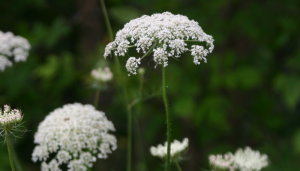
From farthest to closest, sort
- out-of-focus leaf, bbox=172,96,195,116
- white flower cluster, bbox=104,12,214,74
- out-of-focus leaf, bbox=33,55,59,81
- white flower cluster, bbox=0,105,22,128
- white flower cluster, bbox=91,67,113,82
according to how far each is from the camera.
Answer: out-of-focus leaf, bbox=33,55,59,81 < out-of-focus leaf, bbox=172,96,195,116 < white flower cluster, bbox=91,67,113,82 < white flower cluster, bbox=104,12,214,74 < white flower cluster, bbox=0,105,22,128

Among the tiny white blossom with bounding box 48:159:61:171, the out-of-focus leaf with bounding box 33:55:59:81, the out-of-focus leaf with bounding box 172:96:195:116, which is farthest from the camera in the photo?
the out-of-focus leaf with bounding box 33:55:59:81

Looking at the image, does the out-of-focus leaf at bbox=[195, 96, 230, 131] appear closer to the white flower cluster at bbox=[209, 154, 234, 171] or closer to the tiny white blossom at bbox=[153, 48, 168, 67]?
the white flower cluster at bbox=[209, 154, 234, 171]

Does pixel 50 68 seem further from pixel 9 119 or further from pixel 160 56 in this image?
pixel 160 56

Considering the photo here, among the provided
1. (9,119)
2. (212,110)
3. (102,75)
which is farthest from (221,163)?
(212,110)

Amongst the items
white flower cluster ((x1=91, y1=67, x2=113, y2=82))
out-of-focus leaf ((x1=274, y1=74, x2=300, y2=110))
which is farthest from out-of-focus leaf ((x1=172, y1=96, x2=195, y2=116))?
white flower cluster ((x1=91, y1=67, x2=113, y2=82))

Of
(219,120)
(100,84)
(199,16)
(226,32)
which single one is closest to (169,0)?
(199,16)

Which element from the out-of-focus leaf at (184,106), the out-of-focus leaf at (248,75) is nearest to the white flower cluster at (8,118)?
the out-of-focus leaf at (184,106)

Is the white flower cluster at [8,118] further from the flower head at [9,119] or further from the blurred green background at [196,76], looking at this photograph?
the blurred green background at [196,76]
